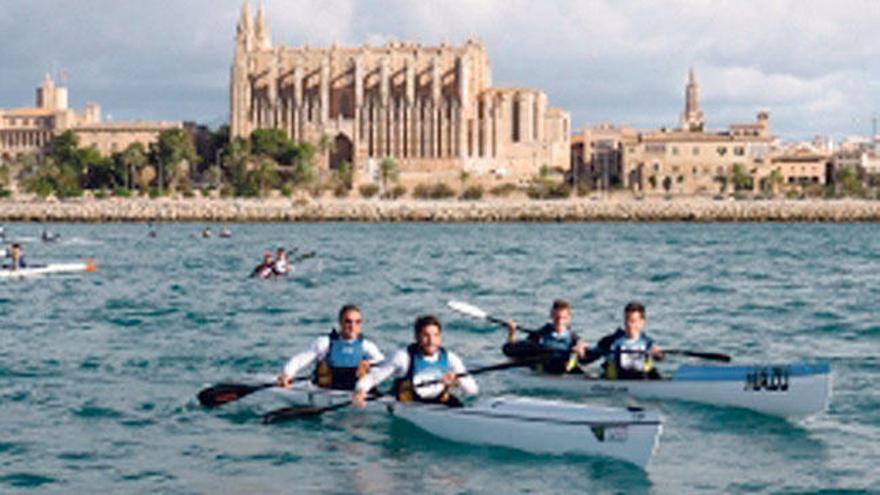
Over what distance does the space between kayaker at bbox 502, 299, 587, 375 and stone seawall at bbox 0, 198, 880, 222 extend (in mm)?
93492

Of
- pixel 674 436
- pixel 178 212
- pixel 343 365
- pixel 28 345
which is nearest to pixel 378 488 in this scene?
pixel 343 365

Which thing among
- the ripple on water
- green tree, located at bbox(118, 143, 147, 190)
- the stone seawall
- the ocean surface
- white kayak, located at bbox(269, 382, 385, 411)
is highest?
green tree, located at bbox(118, 143, 147, 190)

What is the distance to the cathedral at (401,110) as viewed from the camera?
492ft

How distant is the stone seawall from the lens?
111188 millimetres

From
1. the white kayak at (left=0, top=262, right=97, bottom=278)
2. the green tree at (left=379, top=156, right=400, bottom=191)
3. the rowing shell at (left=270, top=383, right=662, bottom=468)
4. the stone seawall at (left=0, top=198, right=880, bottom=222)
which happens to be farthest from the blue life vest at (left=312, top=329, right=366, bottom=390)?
the green tree at (left=379, top=156, right=400, bottom=191)

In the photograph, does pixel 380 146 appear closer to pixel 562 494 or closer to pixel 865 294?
pixel 865 294

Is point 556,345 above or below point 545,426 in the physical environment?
above

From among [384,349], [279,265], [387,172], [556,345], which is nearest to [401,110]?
[387,172]

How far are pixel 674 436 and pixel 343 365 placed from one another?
12.7ft

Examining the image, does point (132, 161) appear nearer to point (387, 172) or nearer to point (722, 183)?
point (387, 172)

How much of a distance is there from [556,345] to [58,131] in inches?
6360

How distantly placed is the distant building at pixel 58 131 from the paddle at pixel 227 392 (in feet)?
483

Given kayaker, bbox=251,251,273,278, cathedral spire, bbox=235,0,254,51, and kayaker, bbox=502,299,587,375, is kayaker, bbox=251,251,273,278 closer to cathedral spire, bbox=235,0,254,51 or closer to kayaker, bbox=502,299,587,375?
kayaker, bbox=502,299,587,375

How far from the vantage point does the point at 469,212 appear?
376 ft
